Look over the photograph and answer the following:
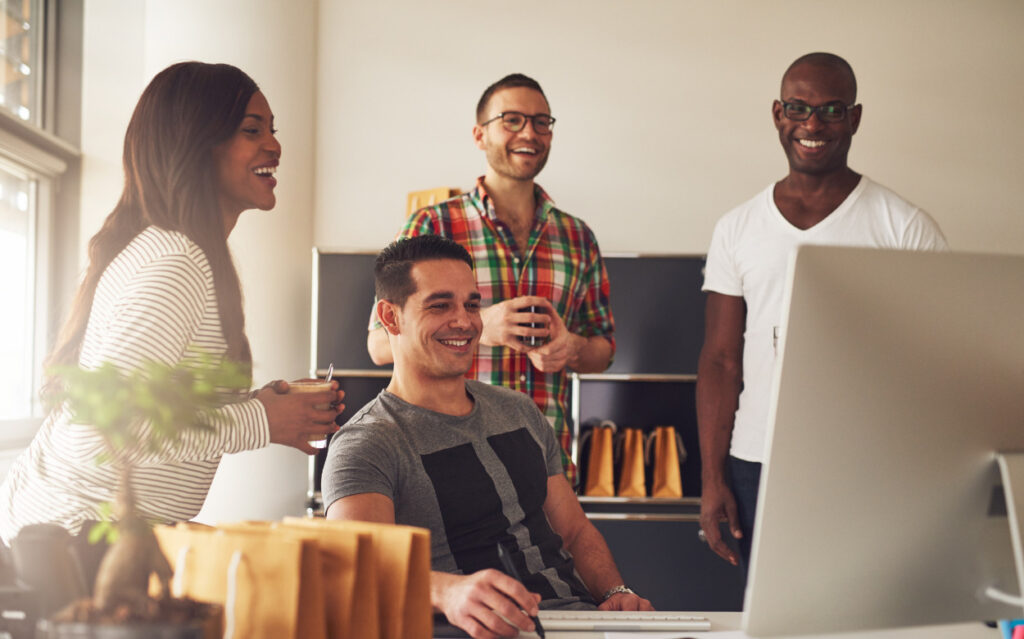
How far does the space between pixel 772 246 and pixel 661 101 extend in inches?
74.7

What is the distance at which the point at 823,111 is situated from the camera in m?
2.35

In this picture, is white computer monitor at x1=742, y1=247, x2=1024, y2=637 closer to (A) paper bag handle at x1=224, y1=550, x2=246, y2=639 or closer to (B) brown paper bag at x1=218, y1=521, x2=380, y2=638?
(B) brown paper bag at x1=218, y1=521, x2=380, y2=638

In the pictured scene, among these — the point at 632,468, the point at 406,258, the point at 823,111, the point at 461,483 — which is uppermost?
the point at 823,111

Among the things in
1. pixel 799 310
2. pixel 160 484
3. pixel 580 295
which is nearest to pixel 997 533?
pixel 799 310

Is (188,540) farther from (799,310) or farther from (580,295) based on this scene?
(580,295)

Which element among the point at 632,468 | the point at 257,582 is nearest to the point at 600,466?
the point at 632,468

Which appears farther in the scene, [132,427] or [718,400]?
[718,400]

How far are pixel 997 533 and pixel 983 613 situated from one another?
0.10m

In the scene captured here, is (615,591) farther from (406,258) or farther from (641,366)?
(641,366)

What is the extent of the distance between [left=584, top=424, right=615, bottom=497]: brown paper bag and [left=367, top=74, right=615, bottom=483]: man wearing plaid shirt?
79 centimetres

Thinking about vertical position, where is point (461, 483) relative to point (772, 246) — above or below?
below

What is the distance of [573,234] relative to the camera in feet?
9.11

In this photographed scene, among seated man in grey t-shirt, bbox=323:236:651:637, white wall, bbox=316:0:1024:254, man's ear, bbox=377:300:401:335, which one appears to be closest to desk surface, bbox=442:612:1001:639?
seated man in grey t-shirt, bbox=323:236:651:637

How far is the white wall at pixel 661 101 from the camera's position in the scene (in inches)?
158
